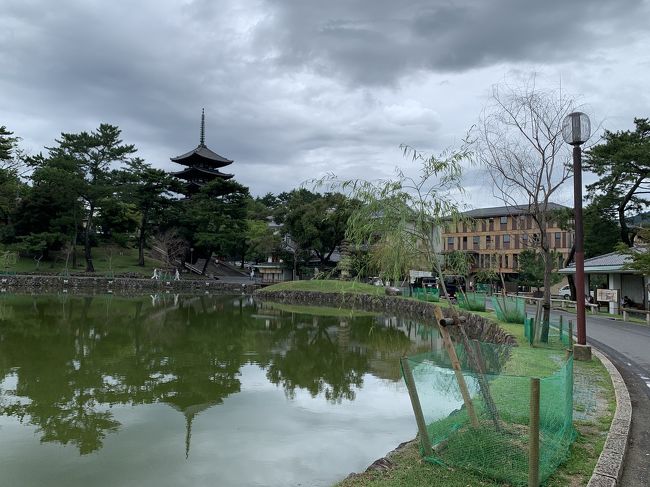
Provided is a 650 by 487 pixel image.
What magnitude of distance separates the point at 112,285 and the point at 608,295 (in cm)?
3659

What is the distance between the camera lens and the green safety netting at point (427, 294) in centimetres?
2599

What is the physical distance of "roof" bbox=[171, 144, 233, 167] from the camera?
51.3m

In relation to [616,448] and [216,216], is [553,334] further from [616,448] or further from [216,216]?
[216,216]

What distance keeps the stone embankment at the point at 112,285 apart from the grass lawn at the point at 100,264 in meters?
2.56

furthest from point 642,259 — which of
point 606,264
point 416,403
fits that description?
point 416,403

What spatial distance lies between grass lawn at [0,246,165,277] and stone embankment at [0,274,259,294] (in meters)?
2.56

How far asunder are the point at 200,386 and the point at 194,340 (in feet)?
20.3

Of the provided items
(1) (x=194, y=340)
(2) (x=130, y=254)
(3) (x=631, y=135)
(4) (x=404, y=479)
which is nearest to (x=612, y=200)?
(3) (x=631, y=135)

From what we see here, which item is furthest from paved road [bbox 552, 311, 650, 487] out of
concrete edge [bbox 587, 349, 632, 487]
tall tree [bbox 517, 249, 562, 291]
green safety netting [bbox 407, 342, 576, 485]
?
tall tree [bbox 517, 249, 562, 291]

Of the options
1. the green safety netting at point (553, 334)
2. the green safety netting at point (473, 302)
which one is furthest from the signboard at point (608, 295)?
the green safety netting at point (553, 334)

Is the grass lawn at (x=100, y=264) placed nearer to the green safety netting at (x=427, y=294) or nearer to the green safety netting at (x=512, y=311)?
the green safety netting at (x=427, y=294)

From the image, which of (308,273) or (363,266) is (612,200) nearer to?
(363,266)

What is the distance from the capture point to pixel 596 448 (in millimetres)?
4516

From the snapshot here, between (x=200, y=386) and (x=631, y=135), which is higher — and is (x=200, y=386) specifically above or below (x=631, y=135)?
below
